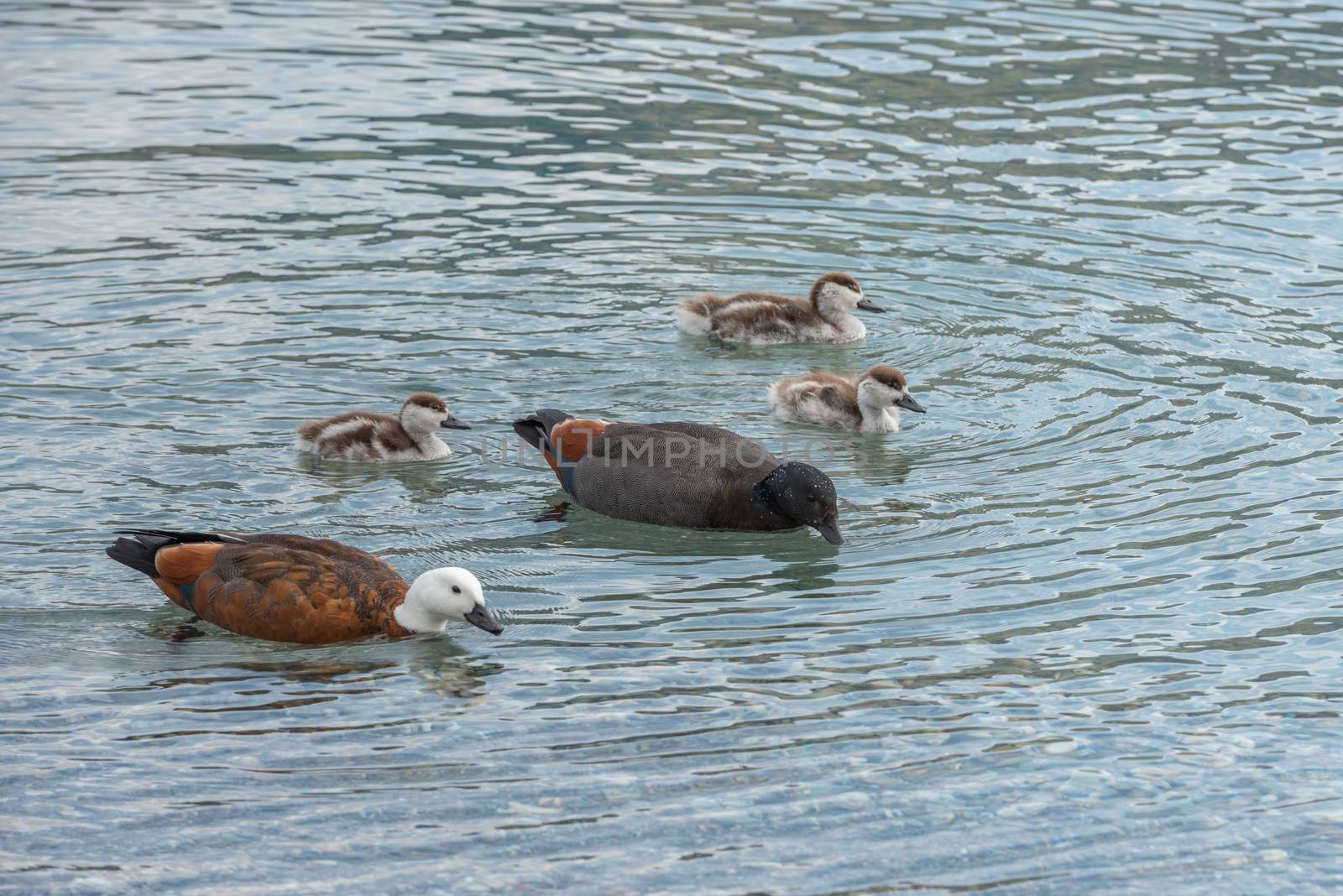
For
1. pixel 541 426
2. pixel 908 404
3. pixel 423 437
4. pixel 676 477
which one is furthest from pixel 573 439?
pixel 908 404

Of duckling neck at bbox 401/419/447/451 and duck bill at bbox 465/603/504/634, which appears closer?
duck bill at bbox 465/603/504/634

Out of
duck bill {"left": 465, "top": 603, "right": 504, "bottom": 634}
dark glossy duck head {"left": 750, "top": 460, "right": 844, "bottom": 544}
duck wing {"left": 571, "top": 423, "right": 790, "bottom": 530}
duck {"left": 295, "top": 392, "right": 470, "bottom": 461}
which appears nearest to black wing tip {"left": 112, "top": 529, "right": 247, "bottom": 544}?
duck bill {"left": 465, "top": 603, "right": 504, "bottom": 634}

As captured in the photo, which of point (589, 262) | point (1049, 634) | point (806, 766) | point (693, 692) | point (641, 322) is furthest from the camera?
point (589, 262)

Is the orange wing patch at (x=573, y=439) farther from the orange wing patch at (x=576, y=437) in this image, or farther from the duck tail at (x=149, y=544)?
the duck tail at (x=149, y=544)

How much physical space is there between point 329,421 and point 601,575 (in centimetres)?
254

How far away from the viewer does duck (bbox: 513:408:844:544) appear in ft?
33.5

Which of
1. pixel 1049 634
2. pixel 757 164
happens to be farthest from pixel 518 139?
pixel 1049 634

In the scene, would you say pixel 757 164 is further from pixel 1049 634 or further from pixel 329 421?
pixel 1049 634

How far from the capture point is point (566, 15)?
78.4 feet

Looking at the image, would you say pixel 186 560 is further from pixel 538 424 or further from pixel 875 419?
pixel 875 419

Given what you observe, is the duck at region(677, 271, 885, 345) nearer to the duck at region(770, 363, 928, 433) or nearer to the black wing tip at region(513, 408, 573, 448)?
the duck at region(770, 363, 928, 433)

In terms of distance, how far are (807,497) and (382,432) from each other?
285 cm

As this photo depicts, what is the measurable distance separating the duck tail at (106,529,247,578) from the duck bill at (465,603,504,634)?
1316 millimetres

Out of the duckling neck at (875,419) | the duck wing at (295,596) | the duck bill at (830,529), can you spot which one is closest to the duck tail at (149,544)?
the duck wing at (295,596)
